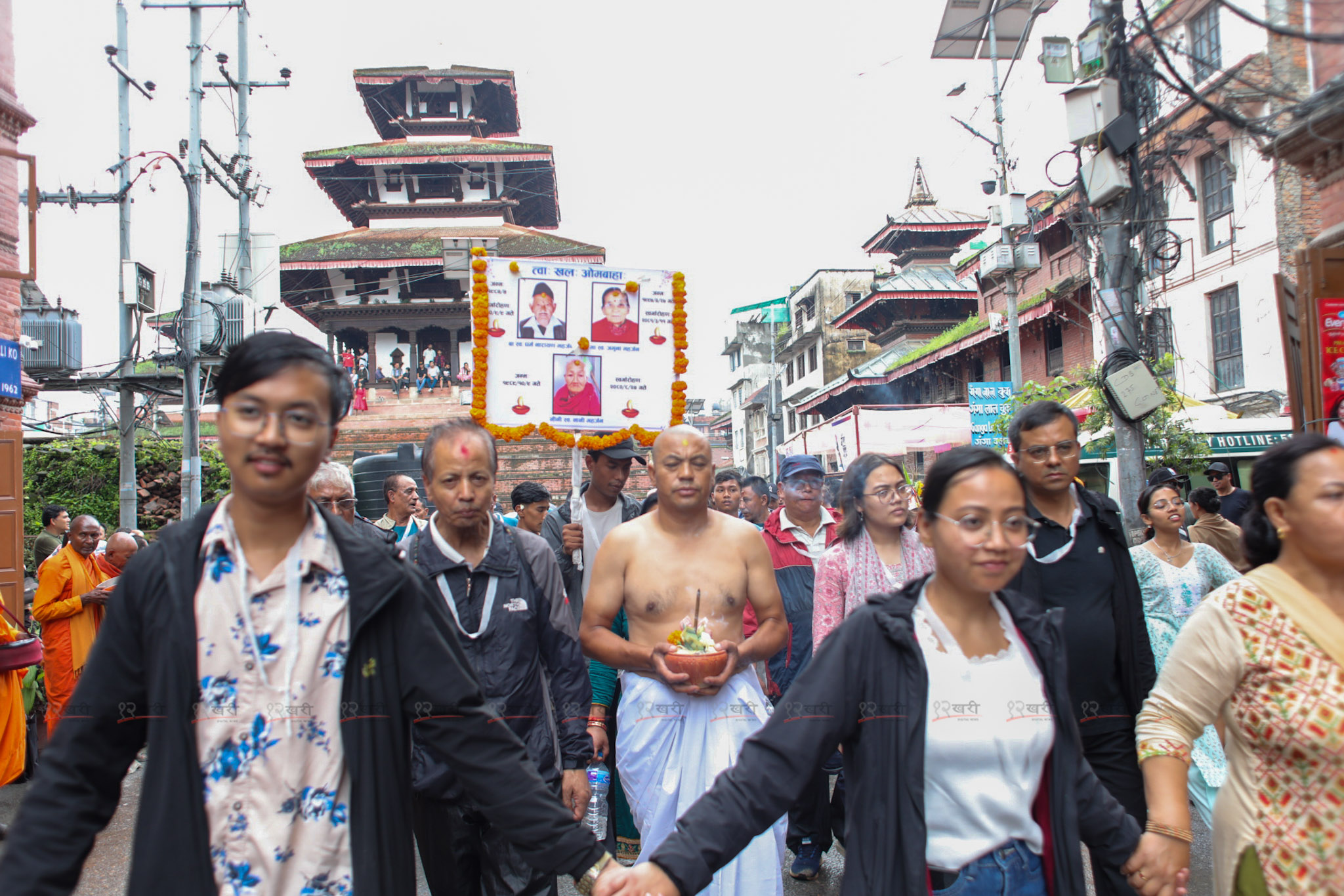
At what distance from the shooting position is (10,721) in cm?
556

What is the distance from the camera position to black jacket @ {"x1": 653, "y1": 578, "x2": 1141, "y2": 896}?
79.9 inches

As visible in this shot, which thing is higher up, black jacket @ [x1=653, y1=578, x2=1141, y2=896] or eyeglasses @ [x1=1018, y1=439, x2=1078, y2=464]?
eyeglasses @ [x1=1018, y1=439, x2=1078, y2=464]

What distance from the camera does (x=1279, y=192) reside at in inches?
592

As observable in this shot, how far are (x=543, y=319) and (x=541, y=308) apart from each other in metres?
0.07

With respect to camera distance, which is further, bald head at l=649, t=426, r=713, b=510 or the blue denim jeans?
bald head at l=649, t=426, r=713, b=510

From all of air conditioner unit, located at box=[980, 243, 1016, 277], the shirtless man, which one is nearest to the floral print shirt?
the shirtless man

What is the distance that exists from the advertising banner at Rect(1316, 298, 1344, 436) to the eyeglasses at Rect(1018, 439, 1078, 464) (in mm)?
3497

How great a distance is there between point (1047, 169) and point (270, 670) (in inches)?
307

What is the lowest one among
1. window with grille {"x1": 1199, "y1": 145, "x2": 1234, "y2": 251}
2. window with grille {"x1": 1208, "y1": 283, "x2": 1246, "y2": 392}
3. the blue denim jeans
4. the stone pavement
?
the stone pavement

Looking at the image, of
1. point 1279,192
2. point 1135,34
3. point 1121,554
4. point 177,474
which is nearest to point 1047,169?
point 1135,34

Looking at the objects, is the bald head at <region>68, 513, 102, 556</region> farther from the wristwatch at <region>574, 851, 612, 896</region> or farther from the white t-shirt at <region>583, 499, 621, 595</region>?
the wristwatch at <region>574, 851, 612, 896</region>

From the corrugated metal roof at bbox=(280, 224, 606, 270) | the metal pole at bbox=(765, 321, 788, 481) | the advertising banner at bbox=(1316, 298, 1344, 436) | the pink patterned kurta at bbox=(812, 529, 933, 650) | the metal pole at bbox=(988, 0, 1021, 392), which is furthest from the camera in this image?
the metal pole at bbox=(765, 321, 788, 481)

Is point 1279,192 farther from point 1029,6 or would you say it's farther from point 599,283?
point 599,283

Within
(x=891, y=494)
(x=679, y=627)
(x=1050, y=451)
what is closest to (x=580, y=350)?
(x=891, y=494)
